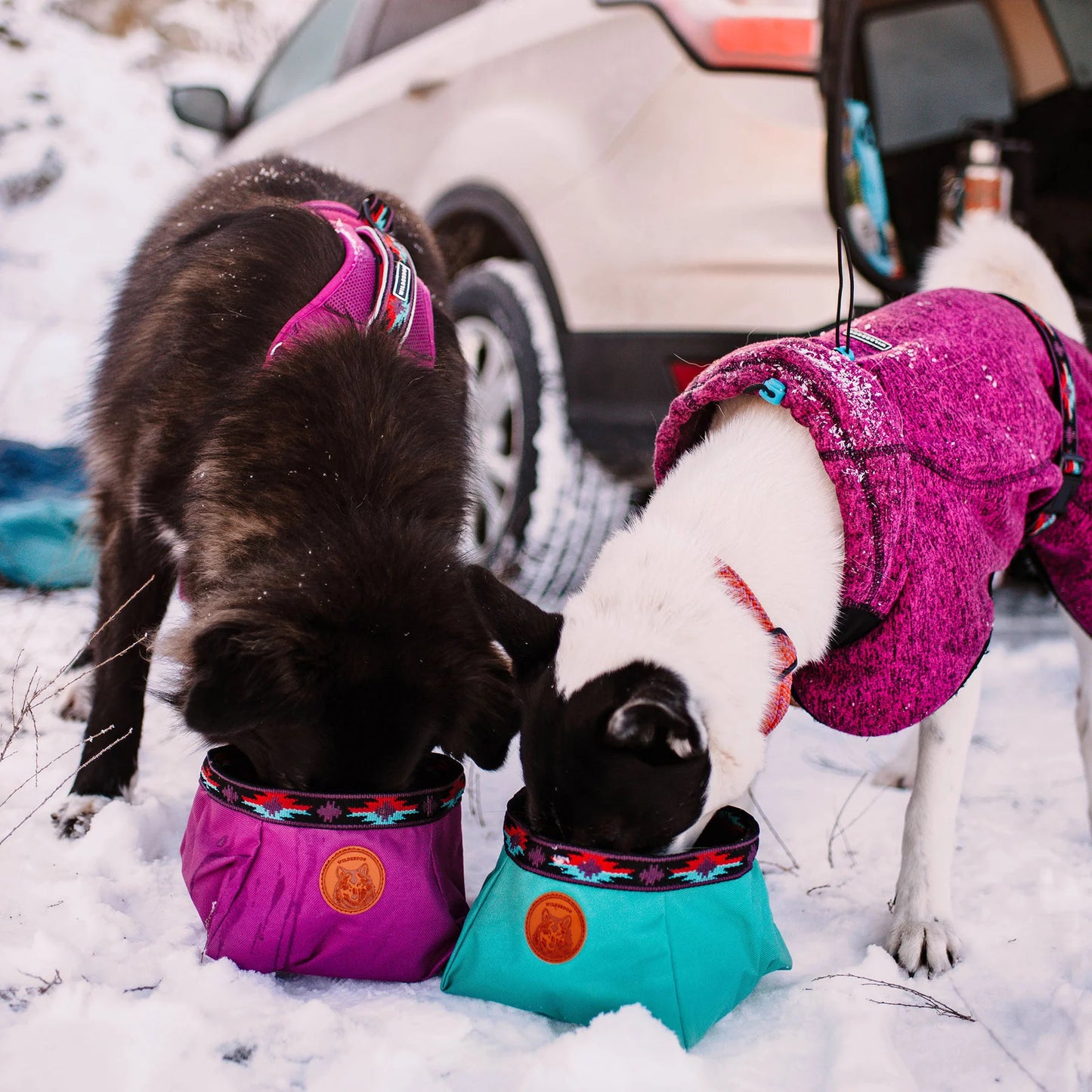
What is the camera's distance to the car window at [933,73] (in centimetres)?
522

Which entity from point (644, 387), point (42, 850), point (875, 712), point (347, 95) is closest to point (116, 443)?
point (42, 850)

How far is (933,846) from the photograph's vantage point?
2107mm

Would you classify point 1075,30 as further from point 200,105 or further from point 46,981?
point 46,981

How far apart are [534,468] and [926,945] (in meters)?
2.18

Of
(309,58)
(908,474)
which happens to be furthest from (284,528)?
(309,58)

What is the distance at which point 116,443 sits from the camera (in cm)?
262

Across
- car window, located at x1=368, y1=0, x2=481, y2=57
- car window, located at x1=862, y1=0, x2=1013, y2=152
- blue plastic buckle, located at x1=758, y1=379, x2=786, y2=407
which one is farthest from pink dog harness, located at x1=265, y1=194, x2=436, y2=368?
car window, located at x1=862, y1=0, x2=1013, y2=152

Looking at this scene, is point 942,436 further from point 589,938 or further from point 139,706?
point 139,706

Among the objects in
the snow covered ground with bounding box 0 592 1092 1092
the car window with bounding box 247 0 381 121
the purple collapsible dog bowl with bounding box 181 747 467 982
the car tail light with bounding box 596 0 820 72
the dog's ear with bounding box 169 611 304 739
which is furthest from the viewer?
the car window with bounding box 247 0 381 121

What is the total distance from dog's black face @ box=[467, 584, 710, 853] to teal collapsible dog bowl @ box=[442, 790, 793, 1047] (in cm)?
6

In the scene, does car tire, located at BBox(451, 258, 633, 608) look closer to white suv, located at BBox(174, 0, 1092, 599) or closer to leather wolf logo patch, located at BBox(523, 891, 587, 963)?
white suv, located at BBox(174, 0, 1092, 599)

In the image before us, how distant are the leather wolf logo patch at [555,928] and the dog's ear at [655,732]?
28cm

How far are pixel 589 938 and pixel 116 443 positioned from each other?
5.71ft

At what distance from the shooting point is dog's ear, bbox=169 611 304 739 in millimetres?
1627
